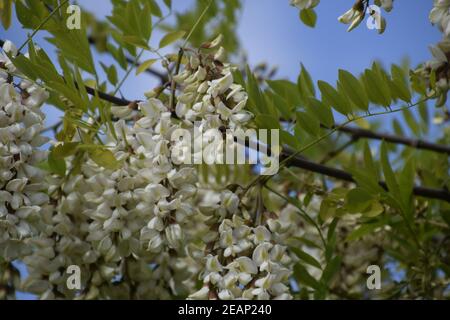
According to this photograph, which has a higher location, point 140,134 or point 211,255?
point 140,134

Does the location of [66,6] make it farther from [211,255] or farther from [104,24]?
[104,24]

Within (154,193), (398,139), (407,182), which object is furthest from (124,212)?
(398,139)

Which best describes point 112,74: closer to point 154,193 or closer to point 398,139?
point 154,193

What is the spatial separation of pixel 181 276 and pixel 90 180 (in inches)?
9.4

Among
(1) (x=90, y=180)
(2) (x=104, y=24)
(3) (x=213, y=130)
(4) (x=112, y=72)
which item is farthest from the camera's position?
(2) (x=104, y=24)

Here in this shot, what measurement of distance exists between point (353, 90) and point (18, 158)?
407mm

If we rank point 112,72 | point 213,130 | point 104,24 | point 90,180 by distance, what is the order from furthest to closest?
point 104,24
point 112,72
point 90,180
point 213,130

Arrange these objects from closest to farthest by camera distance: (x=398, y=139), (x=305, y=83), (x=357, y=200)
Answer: (x=357, y=200), (x=305, y=83), (x=398, y=139)

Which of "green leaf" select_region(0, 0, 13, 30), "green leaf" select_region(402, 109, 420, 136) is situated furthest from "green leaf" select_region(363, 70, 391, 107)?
"green leaf" select_region(402, 109, 420, 136)

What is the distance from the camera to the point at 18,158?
0.82 m

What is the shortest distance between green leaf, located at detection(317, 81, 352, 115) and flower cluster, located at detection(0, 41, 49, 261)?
33 cm

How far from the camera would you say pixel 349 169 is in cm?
89
